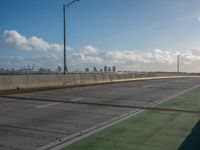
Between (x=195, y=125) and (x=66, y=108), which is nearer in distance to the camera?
(x=195, y=125)

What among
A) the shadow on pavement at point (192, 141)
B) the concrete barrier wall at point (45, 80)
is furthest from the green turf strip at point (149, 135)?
the concrete barrier wall at point (45, 80)

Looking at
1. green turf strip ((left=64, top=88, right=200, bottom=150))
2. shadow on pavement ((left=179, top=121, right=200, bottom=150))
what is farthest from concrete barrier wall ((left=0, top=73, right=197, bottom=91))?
shadow on pavement ((left=179, top=121, right=200, bottom=150))

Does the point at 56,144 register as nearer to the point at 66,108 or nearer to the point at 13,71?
the point at 66,108

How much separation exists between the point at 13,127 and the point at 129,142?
142 inches

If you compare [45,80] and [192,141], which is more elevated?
[45,80]

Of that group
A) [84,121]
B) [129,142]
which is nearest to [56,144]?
[129,142]

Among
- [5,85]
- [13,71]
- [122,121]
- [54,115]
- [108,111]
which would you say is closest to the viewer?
[122,121]

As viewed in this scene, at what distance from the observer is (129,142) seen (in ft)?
27.0

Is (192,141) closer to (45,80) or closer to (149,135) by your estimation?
(149,135)

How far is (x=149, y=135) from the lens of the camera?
9.08 meters

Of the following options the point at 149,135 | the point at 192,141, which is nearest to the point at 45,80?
the point at 149,135

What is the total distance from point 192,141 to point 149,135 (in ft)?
3.94

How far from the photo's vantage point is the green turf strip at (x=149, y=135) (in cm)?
784

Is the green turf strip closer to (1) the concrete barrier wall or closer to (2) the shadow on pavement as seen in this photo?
(2) the shadow on pavement
